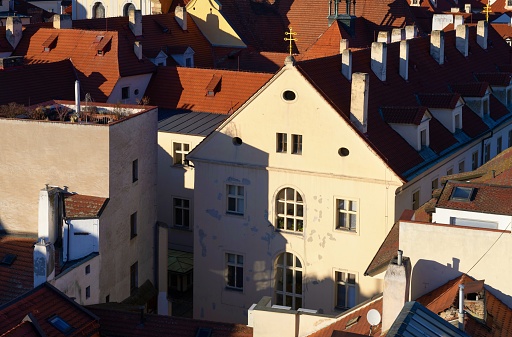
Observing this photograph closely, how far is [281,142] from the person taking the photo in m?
43.2

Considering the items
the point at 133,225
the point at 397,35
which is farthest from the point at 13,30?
the point at 133,225

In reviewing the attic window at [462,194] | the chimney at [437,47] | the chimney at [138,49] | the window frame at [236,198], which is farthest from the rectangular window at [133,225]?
the chimney at [138,49]

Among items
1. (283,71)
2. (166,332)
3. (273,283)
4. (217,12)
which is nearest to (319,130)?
(283,71)

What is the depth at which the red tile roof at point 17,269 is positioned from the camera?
117 feet

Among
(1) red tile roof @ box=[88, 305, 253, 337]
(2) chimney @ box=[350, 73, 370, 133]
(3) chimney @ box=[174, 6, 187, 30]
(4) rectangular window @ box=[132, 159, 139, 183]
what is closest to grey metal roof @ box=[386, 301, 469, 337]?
(1) red tile roof @ box=[88, 305, 253, 337]

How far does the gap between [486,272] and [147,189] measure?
16.3 meters

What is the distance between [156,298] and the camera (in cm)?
4319

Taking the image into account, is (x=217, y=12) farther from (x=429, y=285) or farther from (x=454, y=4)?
(x=429, y=285)

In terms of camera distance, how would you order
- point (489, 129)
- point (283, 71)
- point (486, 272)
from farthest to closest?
1. point (489, 129)
2. point (283, 71)
3. point (486, 272)

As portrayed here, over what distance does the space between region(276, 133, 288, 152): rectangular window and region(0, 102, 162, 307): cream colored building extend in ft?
16.5

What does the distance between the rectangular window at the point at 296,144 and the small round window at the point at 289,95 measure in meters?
1.44

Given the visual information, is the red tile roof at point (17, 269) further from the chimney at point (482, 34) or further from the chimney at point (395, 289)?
the chimney at point (482, 34)

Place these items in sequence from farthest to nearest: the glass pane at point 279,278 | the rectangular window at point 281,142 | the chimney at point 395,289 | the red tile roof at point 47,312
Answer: the glass pane at point 279,278 → the rectangular window at point 281,142 → the red tile roof at point 47,312 → the chimney at point 395,289

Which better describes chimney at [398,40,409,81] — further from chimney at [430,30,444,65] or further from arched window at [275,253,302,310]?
arched window at [275,253,302,310]
